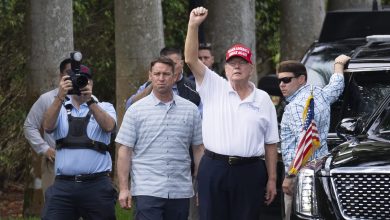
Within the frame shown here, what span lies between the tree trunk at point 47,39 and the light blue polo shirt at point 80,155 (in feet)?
13.9

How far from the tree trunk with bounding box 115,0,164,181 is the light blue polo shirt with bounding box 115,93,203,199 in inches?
190

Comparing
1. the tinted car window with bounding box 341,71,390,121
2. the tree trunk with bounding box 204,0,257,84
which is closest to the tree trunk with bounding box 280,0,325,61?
the tree trunk with bounding box 204,0,257,84

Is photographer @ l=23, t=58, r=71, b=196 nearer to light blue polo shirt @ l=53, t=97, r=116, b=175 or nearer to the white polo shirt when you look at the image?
light blue polo shirt @ l=53, t=97, r=116, b=175

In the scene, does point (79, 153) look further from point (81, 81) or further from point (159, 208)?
point (159, 208)

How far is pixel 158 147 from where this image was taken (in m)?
11.3

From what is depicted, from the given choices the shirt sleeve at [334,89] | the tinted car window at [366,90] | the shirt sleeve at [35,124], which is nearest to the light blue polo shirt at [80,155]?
the shirt sleeve at [334,89]

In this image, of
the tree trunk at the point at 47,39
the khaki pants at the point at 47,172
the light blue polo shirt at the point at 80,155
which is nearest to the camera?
the light blue polo shirt at the point at 80,155

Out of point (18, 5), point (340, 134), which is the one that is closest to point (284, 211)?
point (340, 134)

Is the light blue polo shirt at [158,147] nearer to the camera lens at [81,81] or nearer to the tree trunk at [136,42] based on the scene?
the camera lens at [81,81]

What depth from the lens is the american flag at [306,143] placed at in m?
11.8

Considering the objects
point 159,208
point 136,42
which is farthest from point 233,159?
point 136,42

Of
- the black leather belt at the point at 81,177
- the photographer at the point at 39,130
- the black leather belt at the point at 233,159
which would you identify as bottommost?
the black leather belt at the point at 81,177

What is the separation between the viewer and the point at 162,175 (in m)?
11.2

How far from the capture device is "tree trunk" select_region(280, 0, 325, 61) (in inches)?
837
